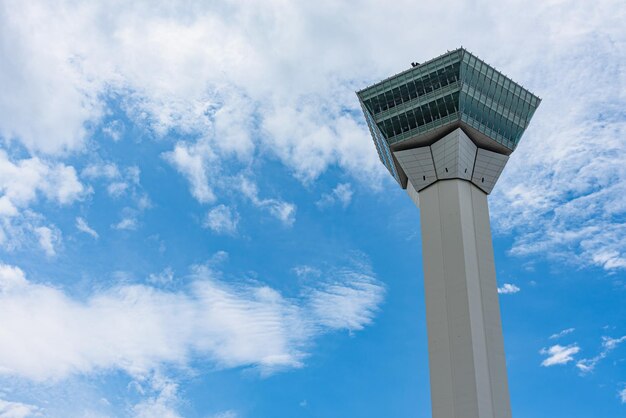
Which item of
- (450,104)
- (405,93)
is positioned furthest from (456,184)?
(405,93)

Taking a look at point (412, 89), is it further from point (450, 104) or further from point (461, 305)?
point (461, 305)

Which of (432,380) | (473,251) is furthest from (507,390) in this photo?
(473,251)

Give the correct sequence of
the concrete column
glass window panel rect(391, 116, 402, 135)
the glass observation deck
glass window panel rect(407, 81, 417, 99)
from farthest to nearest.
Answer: glass window panel rect(391, 116, 402, 135) → glass window panel rect(407, 81, 417, 99) → the glass observation deck → the concrete column

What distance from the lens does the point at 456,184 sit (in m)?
70.9

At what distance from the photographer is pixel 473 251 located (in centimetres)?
6725

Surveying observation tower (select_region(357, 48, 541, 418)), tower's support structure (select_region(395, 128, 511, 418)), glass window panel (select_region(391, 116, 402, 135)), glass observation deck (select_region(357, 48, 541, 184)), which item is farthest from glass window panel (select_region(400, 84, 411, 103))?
tower's support structure (select_region(395, 128, 511, 418))

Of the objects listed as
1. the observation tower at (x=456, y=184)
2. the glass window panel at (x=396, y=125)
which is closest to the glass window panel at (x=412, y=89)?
the observation tower at (x=456, y=184)

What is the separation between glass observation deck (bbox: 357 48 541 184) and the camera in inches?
2891

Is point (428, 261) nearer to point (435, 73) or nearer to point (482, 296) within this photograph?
point (482, 296)

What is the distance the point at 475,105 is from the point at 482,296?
23.6 m

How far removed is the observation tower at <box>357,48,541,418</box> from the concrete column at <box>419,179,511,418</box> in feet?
0.35

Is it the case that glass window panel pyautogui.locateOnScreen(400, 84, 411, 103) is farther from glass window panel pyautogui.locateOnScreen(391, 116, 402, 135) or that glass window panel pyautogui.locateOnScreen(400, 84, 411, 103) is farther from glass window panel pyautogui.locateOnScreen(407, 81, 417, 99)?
glass window panel pyautogui.locateOnScreen(391, 116, 402, 135)

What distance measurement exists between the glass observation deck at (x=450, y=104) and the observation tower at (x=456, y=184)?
4.8 inches

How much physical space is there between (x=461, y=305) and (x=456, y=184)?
593 inches
